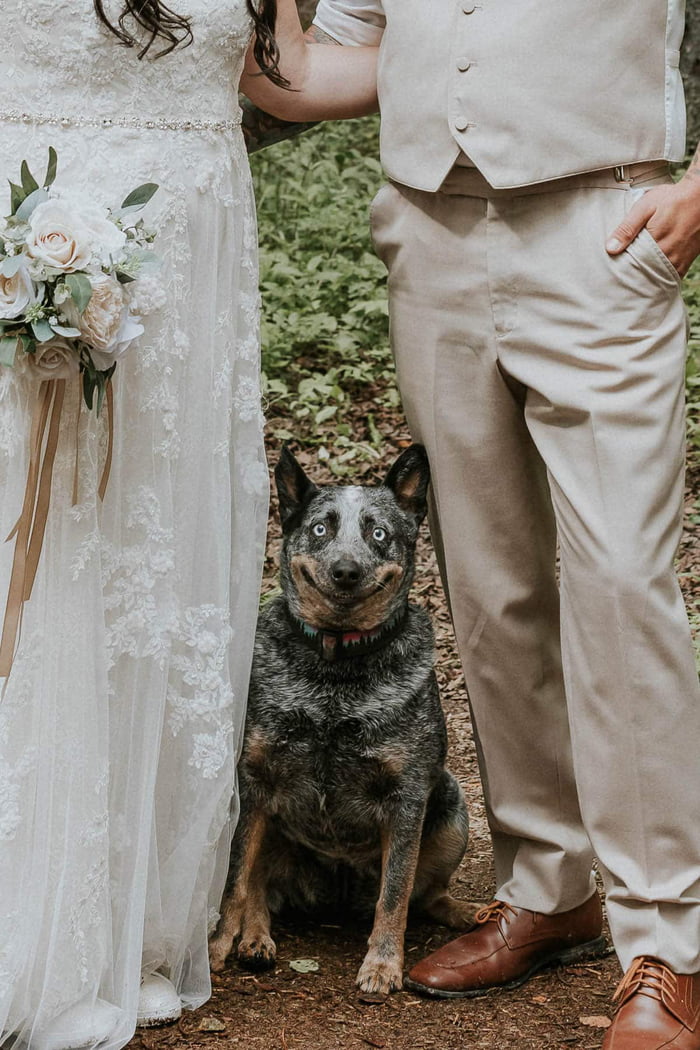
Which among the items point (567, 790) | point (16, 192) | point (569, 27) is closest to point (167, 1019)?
point (567, 790)

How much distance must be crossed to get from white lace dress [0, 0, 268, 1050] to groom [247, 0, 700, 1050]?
0.47 m

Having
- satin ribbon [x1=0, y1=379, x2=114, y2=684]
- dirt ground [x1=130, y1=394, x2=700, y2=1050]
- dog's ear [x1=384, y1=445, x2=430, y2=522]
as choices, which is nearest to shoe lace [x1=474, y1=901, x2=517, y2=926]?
dirt ground [x1=130, y1=394, x2=700, y2=1050]

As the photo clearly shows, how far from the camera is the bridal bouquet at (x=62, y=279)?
8.32 ft

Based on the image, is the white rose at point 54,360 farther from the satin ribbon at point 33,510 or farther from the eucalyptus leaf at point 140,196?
the eucalyptus leaf at point 140,196

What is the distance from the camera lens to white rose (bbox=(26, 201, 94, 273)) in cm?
253

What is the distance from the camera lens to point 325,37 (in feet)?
11.3

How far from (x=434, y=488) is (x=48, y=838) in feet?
4.15

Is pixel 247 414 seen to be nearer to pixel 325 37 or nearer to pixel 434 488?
pixel 434 488

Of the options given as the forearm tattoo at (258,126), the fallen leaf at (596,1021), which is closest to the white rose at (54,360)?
the forearm tattoo at (258,126)

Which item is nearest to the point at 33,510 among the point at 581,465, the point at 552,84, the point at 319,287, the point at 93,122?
the point at 93,122

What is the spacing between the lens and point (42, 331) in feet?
8.34

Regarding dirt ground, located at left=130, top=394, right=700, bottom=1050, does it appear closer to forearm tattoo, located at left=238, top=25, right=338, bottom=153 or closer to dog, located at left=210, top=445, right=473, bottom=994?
dog, located at left=210, top=445, right=473, bottom=994

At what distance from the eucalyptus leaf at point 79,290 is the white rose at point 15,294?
3.3 inches

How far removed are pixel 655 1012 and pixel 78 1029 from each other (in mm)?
1252
